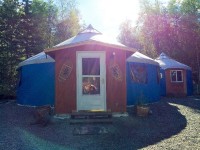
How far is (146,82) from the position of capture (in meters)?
13.7

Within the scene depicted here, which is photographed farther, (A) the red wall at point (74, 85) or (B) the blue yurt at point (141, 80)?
(B) the blue yurt at point (141, 80)

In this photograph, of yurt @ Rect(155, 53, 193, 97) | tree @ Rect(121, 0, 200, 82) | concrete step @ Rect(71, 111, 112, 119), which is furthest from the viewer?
tree @ Rect(121, 0, 200, 82)

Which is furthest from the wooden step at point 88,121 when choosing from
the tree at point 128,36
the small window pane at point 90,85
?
the tree at point 128,36

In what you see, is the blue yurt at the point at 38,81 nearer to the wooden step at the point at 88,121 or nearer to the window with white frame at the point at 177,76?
the wooden step at the point at 88,121

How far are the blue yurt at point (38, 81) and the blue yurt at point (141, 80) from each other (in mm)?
3733

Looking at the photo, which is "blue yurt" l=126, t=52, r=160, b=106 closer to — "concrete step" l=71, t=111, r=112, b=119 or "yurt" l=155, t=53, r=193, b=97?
"concrete step" l=71, t=111, r=112, b=119

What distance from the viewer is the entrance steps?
819cm

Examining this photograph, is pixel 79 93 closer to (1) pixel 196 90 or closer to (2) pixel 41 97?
(2) pixel 41 97

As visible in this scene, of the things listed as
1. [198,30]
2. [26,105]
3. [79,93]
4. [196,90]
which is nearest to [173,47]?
[198,30]

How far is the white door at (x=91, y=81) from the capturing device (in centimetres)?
914

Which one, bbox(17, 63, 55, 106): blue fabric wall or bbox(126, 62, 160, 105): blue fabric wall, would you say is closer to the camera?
bbox(17, 63, 55, 106): blue fabric wall

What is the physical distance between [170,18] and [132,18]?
21.4 ft

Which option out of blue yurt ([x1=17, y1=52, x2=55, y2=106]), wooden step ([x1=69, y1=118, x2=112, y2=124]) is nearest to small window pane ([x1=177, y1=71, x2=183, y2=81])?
blue yurt ([x1=17, y1=52, x2=55, y2=106])

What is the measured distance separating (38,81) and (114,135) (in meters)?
7.15
